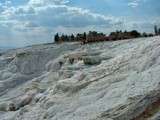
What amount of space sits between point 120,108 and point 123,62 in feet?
17.4

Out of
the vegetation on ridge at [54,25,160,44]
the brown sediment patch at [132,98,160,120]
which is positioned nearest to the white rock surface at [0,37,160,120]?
the brown sediment patch at [132,98,160,120]

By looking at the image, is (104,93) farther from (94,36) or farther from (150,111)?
(94,36)

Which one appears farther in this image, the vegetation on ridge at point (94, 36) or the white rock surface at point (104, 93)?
the vegetation on ridge at point (94, 36)

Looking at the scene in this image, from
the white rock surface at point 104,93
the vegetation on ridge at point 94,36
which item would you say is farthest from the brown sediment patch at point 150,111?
the vegetation on ridge at point 94,36

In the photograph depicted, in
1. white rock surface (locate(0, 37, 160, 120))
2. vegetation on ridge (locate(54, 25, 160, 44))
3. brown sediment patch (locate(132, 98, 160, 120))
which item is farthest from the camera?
vegetation on ridge (locate(54, 25, 160, 44))

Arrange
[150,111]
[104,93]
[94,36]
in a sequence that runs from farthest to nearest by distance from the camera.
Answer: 1. [94,36]
2. [104,93]
3. [150,111]

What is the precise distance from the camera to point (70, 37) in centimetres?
7169

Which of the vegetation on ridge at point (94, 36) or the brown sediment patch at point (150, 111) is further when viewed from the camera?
the vegetation on ridge at point (94, 36)

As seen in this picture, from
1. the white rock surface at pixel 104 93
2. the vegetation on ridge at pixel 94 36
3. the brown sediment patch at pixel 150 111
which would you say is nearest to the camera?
the brown sediment patch at pixel 150 111

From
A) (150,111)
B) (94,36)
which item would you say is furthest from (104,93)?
(94,36)

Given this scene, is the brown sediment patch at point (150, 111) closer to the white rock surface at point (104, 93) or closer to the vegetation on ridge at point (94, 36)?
the white rock surface at point (104, 93)

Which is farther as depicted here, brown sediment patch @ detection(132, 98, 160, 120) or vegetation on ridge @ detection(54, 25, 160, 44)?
vegetation on ridge @ detection(54, 25, 160, 44)

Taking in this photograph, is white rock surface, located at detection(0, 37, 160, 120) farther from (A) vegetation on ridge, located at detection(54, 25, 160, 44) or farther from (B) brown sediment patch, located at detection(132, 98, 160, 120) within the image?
(A) vegetation on ridge, located at detection(54, 25, 160, 44)

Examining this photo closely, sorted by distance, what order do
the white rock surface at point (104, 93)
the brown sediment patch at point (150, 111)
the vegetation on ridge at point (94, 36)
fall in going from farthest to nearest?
the vegetation on ridge at point (94, 36) < the white rock surface at point (104, 93) < the brown sediment patch at point (150, 111)
